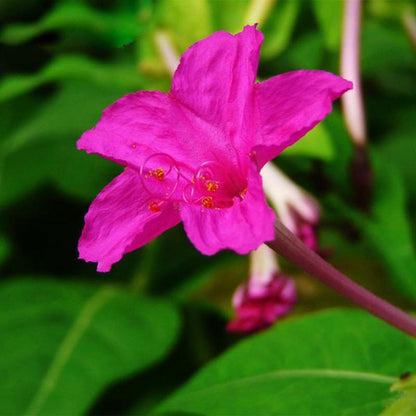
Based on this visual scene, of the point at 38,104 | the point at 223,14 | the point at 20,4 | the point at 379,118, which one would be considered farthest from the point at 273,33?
the point at 20,4

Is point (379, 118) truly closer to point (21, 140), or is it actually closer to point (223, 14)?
point (223, 14)

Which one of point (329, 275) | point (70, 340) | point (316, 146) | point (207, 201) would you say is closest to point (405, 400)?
point (329, 275)

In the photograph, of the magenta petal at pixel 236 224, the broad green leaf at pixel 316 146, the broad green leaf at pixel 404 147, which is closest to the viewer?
the magenta petal at pixel 236 224

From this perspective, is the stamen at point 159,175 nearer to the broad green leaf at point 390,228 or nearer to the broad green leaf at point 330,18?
the broad green leaf at point 390,228

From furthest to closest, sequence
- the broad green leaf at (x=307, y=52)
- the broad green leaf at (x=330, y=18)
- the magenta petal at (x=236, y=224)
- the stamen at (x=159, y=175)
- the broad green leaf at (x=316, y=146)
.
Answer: the broad green leaf at (x=307, y=52) < the broad green leaf at (x=330, y=18) < the broad green leaf at (x=316, y=146) < the stamen at (x=159, y=175) < the magenta petal at (x=236, y=224)

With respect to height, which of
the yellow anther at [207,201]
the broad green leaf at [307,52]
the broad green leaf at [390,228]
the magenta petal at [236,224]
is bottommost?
the broad green leaf at [390,228]

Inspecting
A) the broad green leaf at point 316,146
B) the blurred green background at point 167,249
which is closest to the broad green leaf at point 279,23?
the blurred green background at point 167,249
